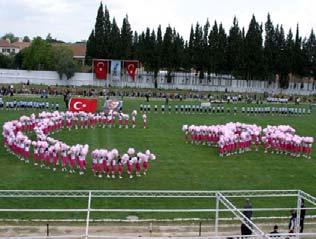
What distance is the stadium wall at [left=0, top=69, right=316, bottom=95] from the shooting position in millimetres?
69938

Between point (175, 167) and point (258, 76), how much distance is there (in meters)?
55.2

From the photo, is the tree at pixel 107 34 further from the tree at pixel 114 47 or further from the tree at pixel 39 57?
the tree at pixel 39 57

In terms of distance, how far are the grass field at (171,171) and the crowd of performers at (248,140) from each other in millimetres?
657

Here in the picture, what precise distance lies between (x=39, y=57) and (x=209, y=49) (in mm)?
29909

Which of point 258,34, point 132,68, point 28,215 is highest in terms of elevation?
point 258,34

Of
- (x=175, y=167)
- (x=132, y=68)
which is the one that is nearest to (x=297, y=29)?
(x=132, y=68)

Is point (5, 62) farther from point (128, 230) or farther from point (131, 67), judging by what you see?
point (128, 230)

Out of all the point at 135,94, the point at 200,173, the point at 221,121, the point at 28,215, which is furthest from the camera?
the point at 135,94

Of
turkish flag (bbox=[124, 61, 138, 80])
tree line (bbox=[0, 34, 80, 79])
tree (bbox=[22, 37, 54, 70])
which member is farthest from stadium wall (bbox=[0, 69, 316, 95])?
tree (bbox=[22, 37, 54, 70])

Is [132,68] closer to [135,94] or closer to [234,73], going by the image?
[135,94]

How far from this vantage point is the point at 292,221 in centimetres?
1359

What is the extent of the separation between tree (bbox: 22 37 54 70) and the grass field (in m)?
56.8

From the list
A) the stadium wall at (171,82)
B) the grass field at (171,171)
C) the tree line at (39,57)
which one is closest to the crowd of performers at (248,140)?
the grass field at (171,171)

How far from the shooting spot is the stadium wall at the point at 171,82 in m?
69.9
